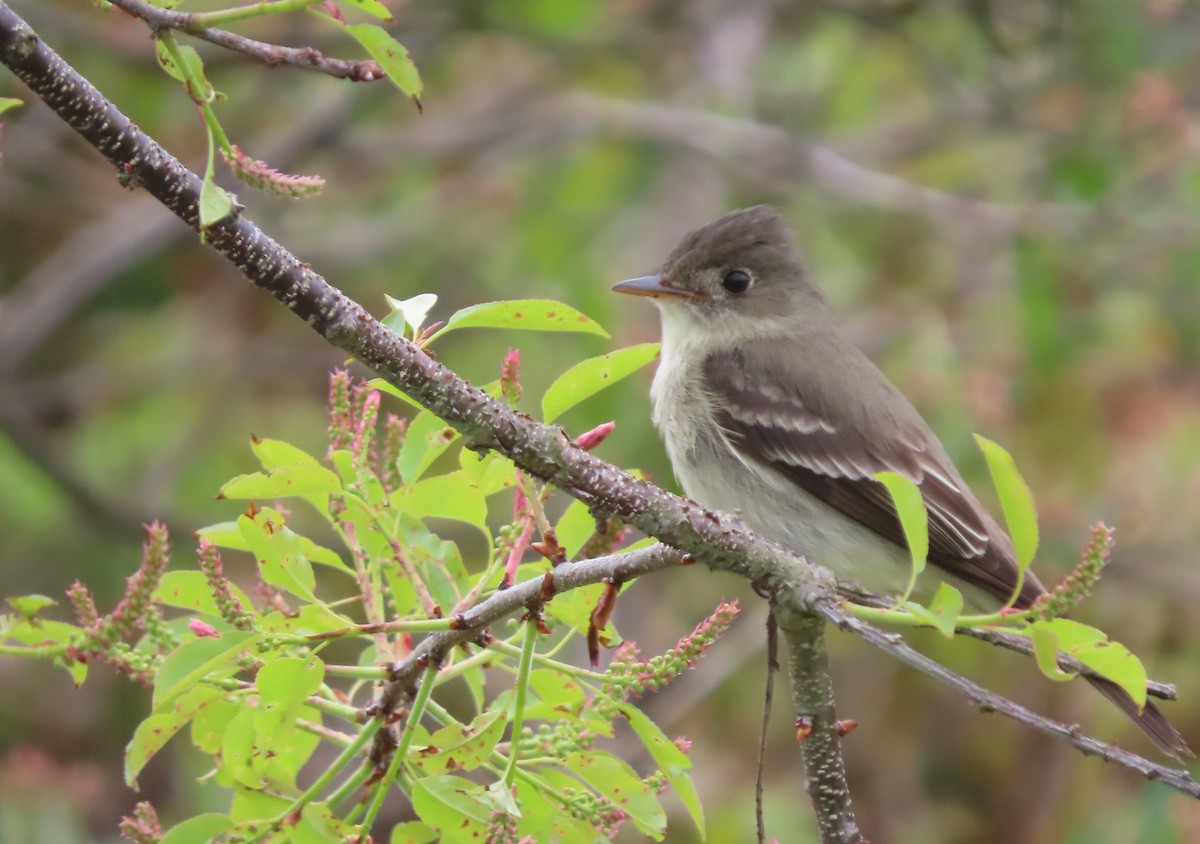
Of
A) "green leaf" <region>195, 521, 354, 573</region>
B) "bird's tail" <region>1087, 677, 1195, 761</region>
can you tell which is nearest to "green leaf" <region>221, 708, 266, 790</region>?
"green leaf" <region>195, 521, 354, 573</region>

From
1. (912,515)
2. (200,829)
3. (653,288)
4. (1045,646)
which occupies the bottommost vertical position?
(200,829)

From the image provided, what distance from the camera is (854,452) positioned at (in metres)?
4.07

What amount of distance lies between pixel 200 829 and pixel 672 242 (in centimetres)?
563

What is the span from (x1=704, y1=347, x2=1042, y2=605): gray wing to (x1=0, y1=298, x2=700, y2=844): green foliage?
1792 millimetres

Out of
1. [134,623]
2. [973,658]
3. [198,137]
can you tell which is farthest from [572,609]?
[198,137]

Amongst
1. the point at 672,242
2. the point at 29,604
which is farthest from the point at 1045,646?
the point at 672,242

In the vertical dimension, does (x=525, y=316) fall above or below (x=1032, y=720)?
above

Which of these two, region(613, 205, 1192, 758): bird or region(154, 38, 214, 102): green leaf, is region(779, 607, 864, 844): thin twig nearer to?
region(154, 38, 214, 102): green leaf

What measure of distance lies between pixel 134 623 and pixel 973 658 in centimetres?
444

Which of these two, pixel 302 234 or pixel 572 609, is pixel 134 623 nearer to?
pixel 572 609

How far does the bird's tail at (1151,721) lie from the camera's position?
3.17 m

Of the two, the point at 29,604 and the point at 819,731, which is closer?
the point at 29,604

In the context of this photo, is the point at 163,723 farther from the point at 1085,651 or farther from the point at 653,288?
the point at 653,288

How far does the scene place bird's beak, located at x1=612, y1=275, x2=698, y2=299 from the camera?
4508 millimetres
